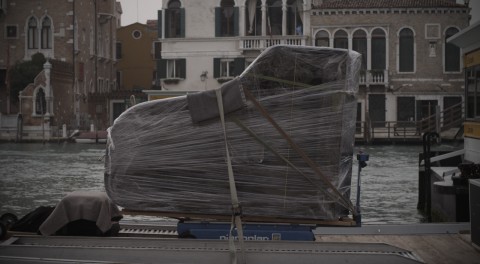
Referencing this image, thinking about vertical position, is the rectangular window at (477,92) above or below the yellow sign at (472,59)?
below

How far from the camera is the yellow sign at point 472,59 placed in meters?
11.3

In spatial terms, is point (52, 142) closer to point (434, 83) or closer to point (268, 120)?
point (434, 83)

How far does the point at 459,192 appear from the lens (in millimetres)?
9430

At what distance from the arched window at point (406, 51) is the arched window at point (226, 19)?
8068 mm

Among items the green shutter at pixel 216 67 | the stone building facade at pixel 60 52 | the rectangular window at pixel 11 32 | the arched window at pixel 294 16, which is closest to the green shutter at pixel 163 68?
the green shutter at pixel 216 67

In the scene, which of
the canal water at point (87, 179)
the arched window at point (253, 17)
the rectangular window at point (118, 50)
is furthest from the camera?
the rectangular window at point (118, 50)

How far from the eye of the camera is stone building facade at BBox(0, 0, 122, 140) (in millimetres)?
46738

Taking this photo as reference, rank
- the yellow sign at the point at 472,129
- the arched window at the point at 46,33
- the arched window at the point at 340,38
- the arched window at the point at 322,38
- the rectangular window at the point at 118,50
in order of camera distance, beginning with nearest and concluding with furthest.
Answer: the yellow sign at the point at 472,129
the arched window at the point at 340,38
the arched window at the point at 322,38
the arched window at the point at 46,33
the rectangular window at the point at 118,50

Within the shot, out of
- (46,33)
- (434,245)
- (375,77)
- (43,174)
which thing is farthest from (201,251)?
(46,33)

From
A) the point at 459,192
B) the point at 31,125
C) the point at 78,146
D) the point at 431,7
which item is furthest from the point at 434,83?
the point at 459,192

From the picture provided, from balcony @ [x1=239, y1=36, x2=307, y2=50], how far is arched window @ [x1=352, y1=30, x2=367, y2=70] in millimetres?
2499

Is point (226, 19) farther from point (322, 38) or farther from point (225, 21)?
point (322, 38)

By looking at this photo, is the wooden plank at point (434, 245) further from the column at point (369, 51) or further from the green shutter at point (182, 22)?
the green shutter at point (182, 22)

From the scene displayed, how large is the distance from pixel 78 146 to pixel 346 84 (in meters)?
34.9
